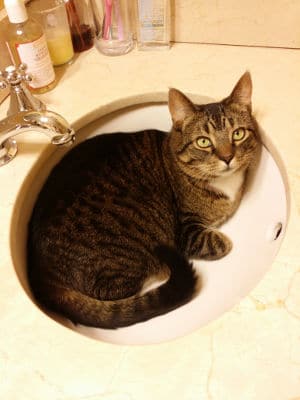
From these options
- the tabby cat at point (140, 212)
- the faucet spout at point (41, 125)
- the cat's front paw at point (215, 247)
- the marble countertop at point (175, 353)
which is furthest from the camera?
the cat's front paw at point (215, 247)

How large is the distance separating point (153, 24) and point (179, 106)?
24 centimetres

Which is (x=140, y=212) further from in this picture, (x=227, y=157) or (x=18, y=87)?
(x=18, y=87)

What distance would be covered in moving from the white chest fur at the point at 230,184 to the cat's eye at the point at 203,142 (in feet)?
0.36

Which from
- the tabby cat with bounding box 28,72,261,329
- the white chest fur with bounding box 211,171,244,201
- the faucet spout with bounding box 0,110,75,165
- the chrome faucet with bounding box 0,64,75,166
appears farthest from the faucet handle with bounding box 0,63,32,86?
the white chest fur with bounding box 211,171,244,201

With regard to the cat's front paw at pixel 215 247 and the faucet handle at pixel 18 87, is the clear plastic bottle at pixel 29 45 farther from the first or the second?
the cat's front paw at pixel 215 247

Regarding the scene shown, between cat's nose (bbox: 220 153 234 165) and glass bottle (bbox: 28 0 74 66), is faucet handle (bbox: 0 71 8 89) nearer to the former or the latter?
glass bottle (bbox: 28 0 74 66)

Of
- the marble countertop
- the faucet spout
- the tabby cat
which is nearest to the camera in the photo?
the marble countertop

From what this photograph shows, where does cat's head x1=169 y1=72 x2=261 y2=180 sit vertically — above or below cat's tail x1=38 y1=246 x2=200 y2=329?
above

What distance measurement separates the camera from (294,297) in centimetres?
55

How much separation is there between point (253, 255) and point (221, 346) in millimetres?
296

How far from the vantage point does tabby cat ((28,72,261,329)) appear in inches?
28.0

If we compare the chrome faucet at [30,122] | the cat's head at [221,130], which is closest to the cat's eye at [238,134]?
the cat's head at [221,130]

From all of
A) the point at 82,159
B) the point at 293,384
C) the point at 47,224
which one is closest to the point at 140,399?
the point at 293,384

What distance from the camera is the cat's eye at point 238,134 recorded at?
0.77 m
